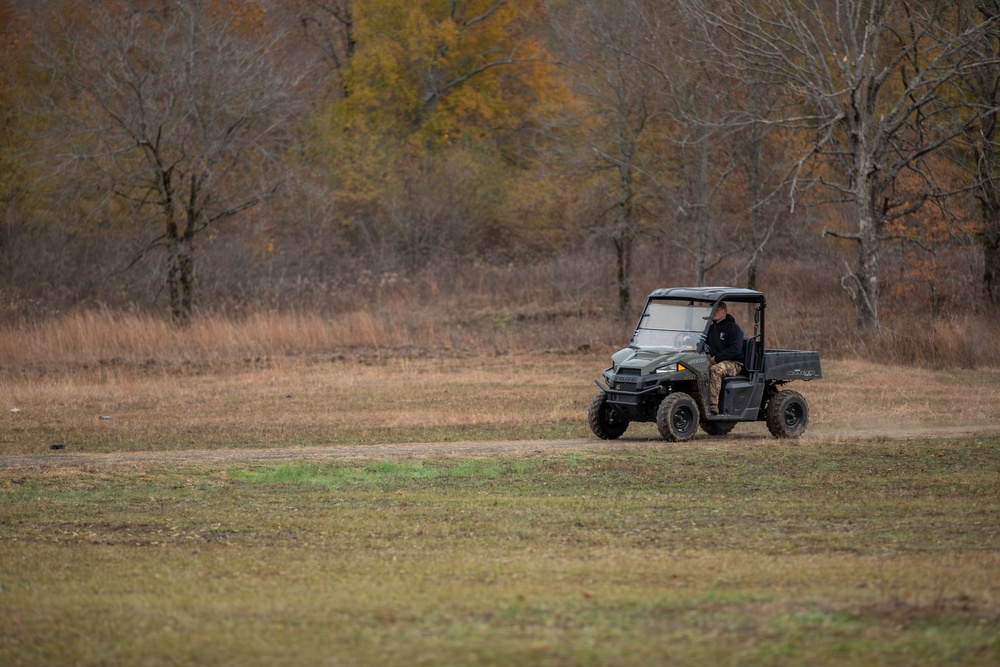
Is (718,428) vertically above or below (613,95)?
below

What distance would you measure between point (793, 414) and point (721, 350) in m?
1.50

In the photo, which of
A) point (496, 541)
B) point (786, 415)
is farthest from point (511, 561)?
point (786, 415)

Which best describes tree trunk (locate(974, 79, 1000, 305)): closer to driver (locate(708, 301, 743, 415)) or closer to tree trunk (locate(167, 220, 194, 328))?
driver (locate(708, 301, 743, 415))

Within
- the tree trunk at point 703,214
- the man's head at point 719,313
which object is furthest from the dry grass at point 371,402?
the tree trunk at point 703,214

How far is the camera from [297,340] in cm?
2858

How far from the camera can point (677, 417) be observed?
15555 millimetres

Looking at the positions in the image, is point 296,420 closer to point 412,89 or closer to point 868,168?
point 868,168

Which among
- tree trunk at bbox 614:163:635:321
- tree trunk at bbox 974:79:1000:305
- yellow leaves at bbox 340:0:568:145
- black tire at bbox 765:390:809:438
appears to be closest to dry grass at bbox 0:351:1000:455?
black tire at bbox 765:390:809:438

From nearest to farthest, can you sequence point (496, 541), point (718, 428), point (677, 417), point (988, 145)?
point (496, 541) → point (677, 417) → point (718, 428) → point (988, 145)

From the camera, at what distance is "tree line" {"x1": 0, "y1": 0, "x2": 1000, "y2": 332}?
28.6 meters

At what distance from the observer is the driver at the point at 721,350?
623 inches

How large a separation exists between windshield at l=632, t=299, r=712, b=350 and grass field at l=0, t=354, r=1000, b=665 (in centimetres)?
135

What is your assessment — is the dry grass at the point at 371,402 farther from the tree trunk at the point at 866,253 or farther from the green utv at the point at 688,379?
the tree trunk at the point at 866,253

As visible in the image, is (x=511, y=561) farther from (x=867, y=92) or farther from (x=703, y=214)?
(x=703, y=214)
